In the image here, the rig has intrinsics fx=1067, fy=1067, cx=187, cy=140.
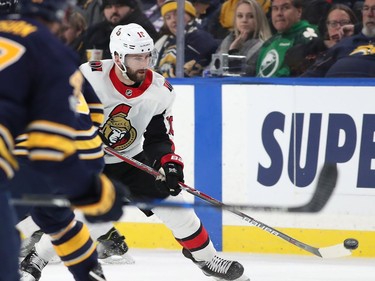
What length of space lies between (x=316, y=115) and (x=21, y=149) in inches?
80.9

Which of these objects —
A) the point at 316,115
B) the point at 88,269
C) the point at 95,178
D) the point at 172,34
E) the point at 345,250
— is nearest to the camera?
the point at 95,178

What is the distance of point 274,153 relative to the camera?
5480 millimetres

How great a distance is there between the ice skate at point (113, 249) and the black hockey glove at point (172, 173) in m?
0.74

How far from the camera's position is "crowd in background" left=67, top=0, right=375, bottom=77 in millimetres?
5574

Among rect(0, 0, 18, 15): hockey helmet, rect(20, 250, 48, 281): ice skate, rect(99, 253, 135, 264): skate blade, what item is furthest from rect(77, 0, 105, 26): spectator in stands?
rect(0, 0, 18, 15): hockey helmet

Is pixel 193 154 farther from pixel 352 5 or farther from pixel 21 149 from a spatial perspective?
pixel 21 149

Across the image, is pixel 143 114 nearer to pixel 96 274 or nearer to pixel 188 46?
pixel 188 46

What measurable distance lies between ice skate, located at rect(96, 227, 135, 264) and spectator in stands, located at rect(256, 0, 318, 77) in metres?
1.15

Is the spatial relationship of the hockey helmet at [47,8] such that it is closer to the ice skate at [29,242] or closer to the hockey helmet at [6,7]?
the hockey helmet at [6,7]

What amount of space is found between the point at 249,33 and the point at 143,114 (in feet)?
3.90

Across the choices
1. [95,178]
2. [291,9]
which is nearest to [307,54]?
[291,9]

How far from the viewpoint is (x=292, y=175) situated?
5453mm

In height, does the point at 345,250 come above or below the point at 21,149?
below

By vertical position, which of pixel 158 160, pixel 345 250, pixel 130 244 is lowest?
pixel 130 244
